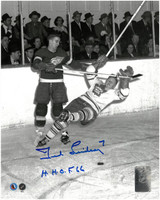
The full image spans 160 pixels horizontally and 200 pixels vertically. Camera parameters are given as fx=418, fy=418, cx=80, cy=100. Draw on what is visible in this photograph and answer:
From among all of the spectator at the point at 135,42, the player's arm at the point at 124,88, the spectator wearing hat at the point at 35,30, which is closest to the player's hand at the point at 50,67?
the player's arm at the point at 124,88

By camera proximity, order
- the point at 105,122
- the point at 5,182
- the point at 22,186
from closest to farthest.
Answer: the point at 22,186 < the point at 5,182 < the point at 105,122

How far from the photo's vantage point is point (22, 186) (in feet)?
11.2

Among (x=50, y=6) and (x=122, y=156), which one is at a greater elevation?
(x=50, y=6)

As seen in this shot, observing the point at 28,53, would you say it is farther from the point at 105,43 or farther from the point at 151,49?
the point at 151,49

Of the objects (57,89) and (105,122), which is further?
(105,122)

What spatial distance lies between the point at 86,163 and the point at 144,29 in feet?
13.4

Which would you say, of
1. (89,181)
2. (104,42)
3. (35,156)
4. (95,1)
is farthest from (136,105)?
(89,181)

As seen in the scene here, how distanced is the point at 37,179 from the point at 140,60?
3878 millimetres

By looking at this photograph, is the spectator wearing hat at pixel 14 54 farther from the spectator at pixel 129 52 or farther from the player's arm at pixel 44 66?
the spectator at pixel 129 52

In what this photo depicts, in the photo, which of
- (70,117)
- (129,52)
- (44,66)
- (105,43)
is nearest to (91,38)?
(105,43)

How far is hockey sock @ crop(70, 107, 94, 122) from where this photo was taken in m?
4.31

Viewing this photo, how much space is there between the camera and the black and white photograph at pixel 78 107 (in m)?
3.63

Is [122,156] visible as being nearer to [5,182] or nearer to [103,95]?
[103,95]

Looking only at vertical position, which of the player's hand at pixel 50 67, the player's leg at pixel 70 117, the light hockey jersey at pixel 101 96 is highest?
the player's hand at pixel 50 67
